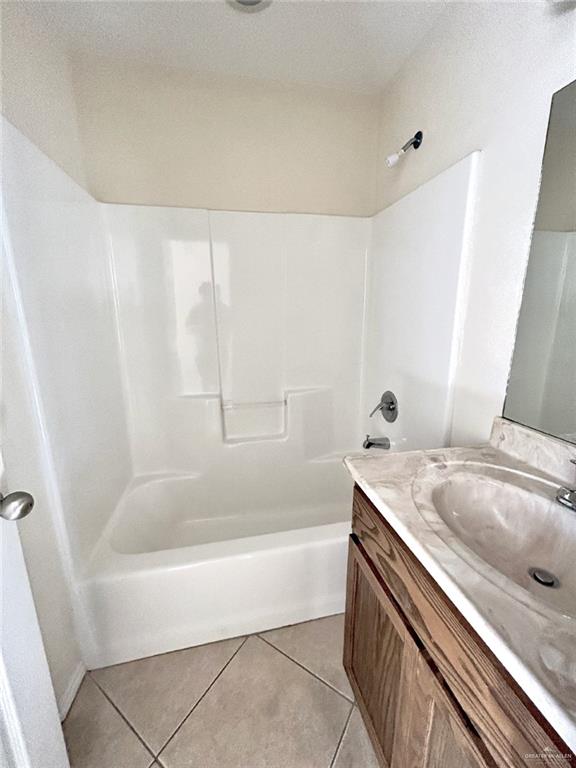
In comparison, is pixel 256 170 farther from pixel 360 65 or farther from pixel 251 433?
pixel 251 433

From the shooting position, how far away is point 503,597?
0.48 metres

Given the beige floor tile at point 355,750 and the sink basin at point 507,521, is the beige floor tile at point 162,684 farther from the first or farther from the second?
the sink basin at point 507,521

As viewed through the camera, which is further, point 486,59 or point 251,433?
point 251,433

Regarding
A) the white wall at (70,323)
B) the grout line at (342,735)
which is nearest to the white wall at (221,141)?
the white wall at (70,323)

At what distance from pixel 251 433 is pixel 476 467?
1.31 m

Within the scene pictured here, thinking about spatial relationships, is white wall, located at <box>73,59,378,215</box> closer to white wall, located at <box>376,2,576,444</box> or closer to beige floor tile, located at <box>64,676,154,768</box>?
white wall, located at <box>376,2,576,444</box>

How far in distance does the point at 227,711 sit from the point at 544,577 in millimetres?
1052

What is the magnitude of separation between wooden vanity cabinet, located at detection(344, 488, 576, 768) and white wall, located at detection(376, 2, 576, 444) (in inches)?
23.8

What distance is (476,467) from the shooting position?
0.87 metres

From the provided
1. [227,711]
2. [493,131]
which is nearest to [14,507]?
[227,711]

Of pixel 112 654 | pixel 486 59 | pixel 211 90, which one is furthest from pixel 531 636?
pixel 211 90

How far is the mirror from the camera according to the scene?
2.65ft

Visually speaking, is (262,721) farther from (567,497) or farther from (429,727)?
(567,497)

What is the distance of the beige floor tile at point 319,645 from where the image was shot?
1.16m
